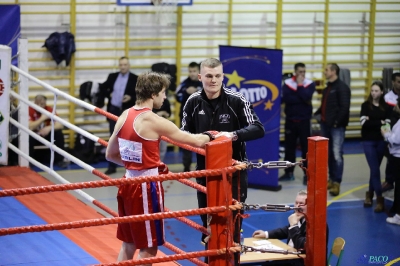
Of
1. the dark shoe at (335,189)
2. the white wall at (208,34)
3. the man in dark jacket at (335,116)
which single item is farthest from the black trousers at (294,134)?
the white wall at (208,34)

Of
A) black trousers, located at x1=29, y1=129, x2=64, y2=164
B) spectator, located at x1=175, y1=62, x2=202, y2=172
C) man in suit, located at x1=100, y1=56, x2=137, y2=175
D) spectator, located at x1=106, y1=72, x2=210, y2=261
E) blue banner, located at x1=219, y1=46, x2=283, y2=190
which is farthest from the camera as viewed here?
black trousers, located at x1=29, y1=129, x2=64, y2=164

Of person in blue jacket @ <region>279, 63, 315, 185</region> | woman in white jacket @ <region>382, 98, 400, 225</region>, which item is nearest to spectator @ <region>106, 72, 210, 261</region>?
woman in white jacket @ <region>382, 98, 400, 225</region>

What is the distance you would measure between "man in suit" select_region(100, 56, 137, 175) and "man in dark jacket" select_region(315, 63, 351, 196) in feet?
10.2

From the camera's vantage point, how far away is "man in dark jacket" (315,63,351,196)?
9695mm

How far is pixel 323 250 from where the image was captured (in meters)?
3.68

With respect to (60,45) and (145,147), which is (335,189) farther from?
(145,147)

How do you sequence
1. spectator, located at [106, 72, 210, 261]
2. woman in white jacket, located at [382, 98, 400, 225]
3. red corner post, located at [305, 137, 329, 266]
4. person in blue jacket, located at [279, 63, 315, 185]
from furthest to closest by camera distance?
person in blue jacket, located at [279, 63, 315, 185], woman in white jacket, located at [382, 98, 400, 225], spectator, located at [106, 72, 210, 261], red corner post, located at [305, 137, 329, 266]

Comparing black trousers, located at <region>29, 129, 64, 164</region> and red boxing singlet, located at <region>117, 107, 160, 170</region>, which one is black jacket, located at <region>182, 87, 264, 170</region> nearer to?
red boxing singlet, located at <region>117, 107, 160, 170</region>

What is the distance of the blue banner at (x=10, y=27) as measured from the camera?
30.0ft

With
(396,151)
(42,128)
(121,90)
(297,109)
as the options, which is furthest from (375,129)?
(42,128)

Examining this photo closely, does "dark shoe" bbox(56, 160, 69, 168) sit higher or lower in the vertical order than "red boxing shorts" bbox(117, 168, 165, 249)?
lower

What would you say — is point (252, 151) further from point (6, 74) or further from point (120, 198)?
point (120, 198)

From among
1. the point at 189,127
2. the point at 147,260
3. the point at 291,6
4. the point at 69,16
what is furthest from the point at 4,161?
the point at 291,6

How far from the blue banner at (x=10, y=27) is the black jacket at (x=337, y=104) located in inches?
181
